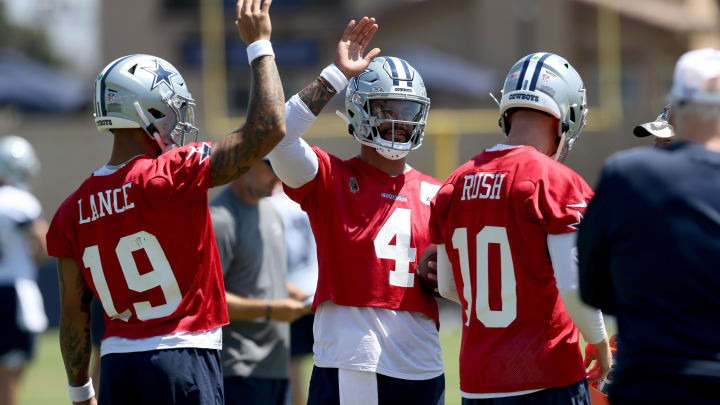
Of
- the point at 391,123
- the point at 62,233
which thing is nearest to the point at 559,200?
the point at 391,123

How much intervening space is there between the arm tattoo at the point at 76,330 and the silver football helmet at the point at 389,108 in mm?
1343

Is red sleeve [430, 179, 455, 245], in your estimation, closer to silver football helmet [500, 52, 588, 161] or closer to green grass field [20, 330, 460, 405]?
silver football helmet [500, 52, 588, 161]

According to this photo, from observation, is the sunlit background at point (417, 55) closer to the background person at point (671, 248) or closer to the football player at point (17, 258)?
the football player at point (17, 258)

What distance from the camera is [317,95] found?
13.2 ft

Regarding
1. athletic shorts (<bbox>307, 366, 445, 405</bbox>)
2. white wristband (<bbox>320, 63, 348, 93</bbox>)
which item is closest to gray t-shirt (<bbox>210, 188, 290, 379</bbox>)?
athletic shorts (<bbox>307, 366, 445, 405</bbox>)

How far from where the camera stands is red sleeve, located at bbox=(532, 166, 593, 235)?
3541mm

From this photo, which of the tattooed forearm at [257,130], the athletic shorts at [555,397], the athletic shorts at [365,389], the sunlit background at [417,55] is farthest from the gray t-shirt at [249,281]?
the sunlit background at [417,55]

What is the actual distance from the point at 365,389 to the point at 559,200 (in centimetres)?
116

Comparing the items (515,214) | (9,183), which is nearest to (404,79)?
(515,214)

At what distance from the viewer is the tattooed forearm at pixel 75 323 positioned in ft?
13.2

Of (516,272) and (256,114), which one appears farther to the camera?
(516,272)

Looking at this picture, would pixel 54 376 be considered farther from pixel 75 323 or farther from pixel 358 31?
pixel 358 31

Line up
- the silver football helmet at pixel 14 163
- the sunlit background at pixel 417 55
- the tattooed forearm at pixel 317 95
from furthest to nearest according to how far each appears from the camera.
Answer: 1. the sunlit background at pixel 417 55
2. the silver football helmet at pixel 14 163
3. the tattooed forearm at pixel 317 95

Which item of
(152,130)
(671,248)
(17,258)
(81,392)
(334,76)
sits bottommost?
(17,258)
